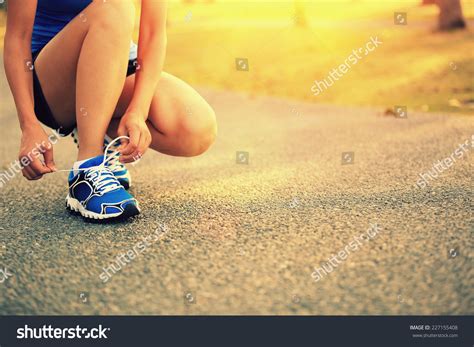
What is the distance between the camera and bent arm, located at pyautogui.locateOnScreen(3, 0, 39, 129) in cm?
175

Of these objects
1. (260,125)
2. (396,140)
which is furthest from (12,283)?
(260,125)

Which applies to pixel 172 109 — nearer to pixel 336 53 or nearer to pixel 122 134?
pixel 122 134

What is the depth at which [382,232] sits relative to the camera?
5.22ft

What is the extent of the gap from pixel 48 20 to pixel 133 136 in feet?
2.06

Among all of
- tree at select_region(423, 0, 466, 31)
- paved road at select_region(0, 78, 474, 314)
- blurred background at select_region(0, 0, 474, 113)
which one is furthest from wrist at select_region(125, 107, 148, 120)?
tree at select_region(423, 0, 466, 31)

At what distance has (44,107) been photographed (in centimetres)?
197

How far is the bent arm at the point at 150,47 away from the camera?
185 centimetres

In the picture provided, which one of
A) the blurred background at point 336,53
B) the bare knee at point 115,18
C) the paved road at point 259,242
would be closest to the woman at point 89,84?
the bare knee at point 115,18

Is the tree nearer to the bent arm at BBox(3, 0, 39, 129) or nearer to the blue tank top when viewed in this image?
the blue tank top

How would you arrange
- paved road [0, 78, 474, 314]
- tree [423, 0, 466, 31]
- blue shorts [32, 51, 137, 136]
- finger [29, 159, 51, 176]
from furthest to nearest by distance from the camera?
tree [423, 0, 466, 31] → blue shorts [32, 51, 137, 136] → finger [29, 159, 51, 176] → paved road [0, 78, 474, 314]

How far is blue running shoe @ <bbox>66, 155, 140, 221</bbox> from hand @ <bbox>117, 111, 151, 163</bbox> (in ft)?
0.29

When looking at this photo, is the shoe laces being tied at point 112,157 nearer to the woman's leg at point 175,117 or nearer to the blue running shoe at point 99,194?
the blue running shoe at point 99,194

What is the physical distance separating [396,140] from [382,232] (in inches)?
65.1

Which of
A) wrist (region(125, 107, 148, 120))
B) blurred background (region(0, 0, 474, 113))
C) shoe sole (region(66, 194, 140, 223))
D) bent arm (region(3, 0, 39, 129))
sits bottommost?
blurred background (region(0, 0, 474, 113))
